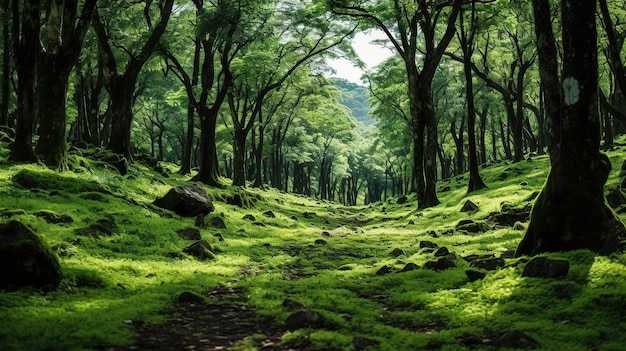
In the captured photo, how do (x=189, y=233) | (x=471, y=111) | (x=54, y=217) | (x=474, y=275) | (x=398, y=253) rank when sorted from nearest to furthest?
(x=474, y=275), (x=54, y=217), (x=398, y=253), (x=189, y=233), (x=471, y=111)

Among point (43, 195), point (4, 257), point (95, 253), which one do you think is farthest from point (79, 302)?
point (43, 195)

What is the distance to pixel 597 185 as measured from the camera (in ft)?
26.7

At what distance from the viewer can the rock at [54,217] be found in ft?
34.9

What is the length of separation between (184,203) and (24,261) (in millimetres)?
9381

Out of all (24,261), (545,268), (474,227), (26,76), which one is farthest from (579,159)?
(26,76)

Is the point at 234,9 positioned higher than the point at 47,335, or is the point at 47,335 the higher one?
the point at 234,9

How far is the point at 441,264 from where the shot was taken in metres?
9.88

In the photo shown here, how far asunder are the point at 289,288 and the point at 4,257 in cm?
466

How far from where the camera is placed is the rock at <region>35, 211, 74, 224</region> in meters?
10.6

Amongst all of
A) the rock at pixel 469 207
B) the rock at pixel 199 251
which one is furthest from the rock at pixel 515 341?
the rock at pixel 469 207

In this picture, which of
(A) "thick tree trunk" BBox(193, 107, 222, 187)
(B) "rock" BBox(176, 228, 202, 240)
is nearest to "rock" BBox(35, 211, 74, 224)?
(B) "rock" BBox(176, 228, 202, 240)

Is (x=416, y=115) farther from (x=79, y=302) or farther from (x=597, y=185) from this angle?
(x=79, y=302)

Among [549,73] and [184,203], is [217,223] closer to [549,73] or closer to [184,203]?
[184,203]

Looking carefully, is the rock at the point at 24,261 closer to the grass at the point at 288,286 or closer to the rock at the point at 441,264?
the grass at the point at 288,286
